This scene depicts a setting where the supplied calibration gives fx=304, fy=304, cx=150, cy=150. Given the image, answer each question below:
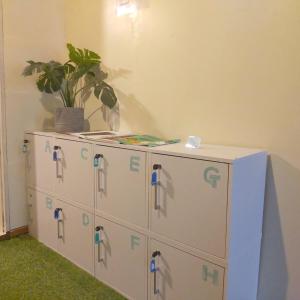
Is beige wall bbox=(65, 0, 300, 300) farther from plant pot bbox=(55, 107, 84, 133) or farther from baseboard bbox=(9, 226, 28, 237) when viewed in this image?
baseboard bbox=(9, 226, 28, 237)

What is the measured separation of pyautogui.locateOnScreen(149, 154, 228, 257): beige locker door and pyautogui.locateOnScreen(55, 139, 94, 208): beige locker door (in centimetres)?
55

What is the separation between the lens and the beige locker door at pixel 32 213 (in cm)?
248

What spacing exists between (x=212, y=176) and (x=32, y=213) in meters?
1.80

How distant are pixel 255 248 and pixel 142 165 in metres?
0.70

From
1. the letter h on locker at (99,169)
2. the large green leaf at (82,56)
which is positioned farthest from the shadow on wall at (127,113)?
the letter h on locker at (99,169)

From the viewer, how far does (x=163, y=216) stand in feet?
4.94

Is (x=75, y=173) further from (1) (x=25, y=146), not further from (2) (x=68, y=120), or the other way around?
(1) (x=25, y=146)

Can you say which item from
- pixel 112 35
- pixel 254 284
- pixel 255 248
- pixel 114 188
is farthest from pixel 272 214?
pixel 112 35

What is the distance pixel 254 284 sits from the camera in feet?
5.20

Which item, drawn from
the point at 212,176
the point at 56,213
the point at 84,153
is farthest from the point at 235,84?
the point at 56,213

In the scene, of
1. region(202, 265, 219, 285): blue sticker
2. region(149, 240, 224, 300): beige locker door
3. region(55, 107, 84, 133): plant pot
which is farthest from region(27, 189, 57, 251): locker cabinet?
region(202, 265, 219, 285): blue sticker

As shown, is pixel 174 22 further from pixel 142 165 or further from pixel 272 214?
pixel 272 214

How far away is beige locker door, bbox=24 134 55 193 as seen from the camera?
2.25 meters

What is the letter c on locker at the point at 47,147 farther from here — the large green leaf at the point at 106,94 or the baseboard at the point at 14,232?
the baseboard at the point at 14,232
